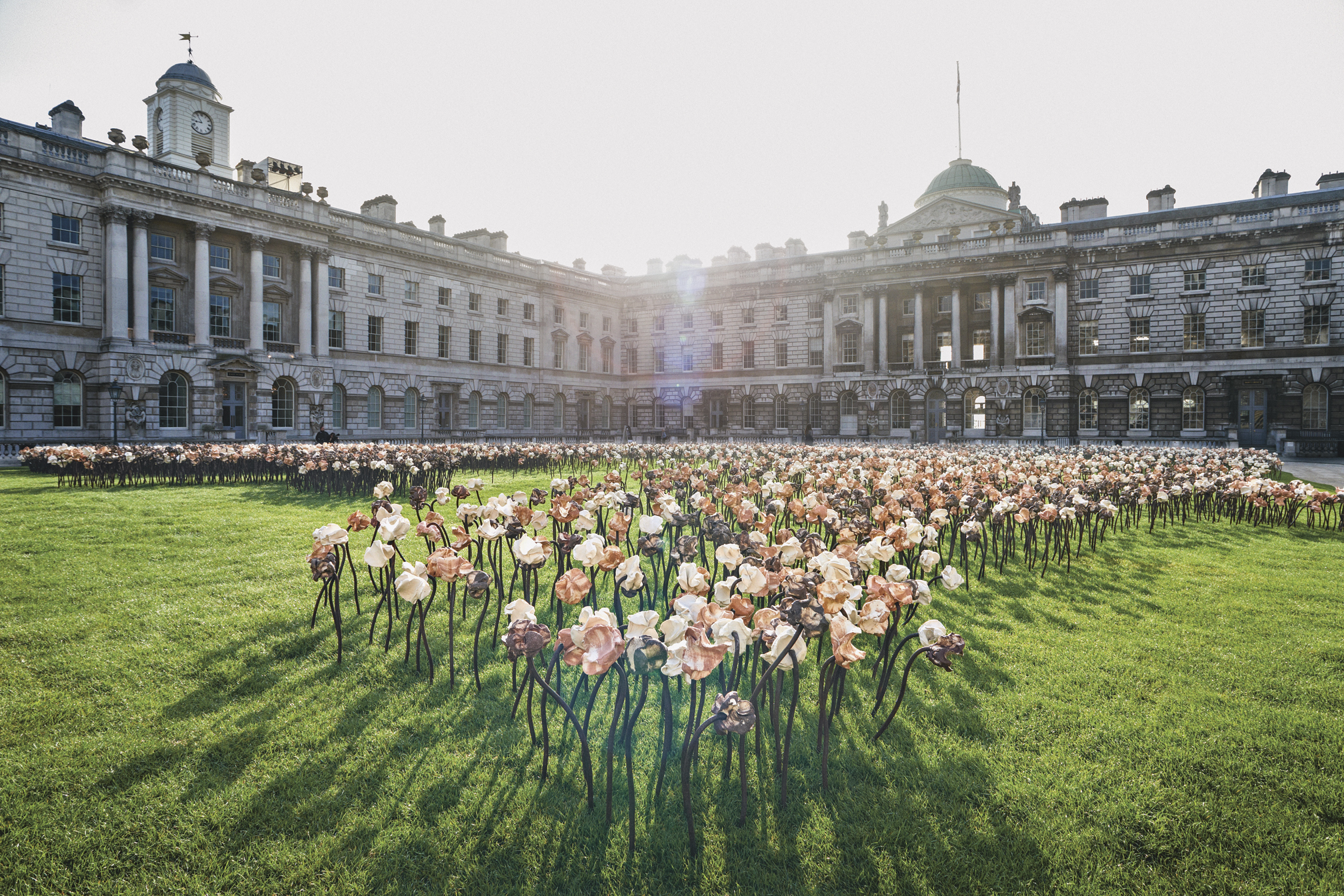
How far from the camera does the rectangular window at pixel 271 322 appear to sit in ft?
107

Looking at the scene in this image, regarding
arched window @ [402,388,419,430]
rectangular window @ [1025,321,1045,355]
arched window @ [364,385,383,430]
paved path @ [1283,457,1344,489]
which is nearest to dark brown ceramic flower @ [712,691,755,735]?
paved path @ [1283,457,1344,489]

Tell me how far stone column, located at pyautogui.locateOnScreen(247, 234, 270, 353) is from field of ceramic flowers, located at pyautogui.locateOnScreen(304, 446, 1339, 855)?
96.5 ft

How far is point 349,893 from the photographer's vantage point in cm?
260

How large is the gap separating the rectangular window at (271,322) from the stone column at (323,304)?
1.95m

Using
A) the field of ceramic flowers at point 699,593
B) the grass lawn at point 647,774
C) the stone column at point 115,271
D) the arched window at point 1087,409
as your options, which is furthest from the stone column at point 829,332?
the stone column at point 115,271

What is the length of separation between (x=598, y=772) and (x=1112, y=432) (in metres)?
42.6

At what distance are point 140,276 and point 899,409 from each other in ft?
141

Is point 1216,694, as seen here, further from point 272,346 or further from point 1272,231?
point 1272,231

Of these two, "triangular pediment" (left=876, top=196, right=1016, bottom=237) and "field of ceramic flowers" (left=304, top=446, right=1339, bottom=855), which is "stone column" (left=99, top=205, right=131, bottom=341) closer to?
"field of ceramic flowers" (left=304, top=446, right=1339, bottom=855)

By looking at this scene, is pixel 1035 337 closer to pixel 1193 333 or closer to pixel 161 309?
pixel 1193 333

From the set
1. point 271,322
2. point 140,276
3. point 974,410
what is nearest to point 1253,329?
point 974,410

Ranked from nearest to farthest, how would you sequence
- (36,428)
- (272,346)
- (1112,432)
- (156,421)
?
(36,428), (156,421), (272,346), (1112,432)

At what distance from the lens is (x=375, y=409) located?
37.1 m

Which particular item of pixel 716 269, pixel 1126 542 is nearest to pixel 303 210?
pixel 716 269
